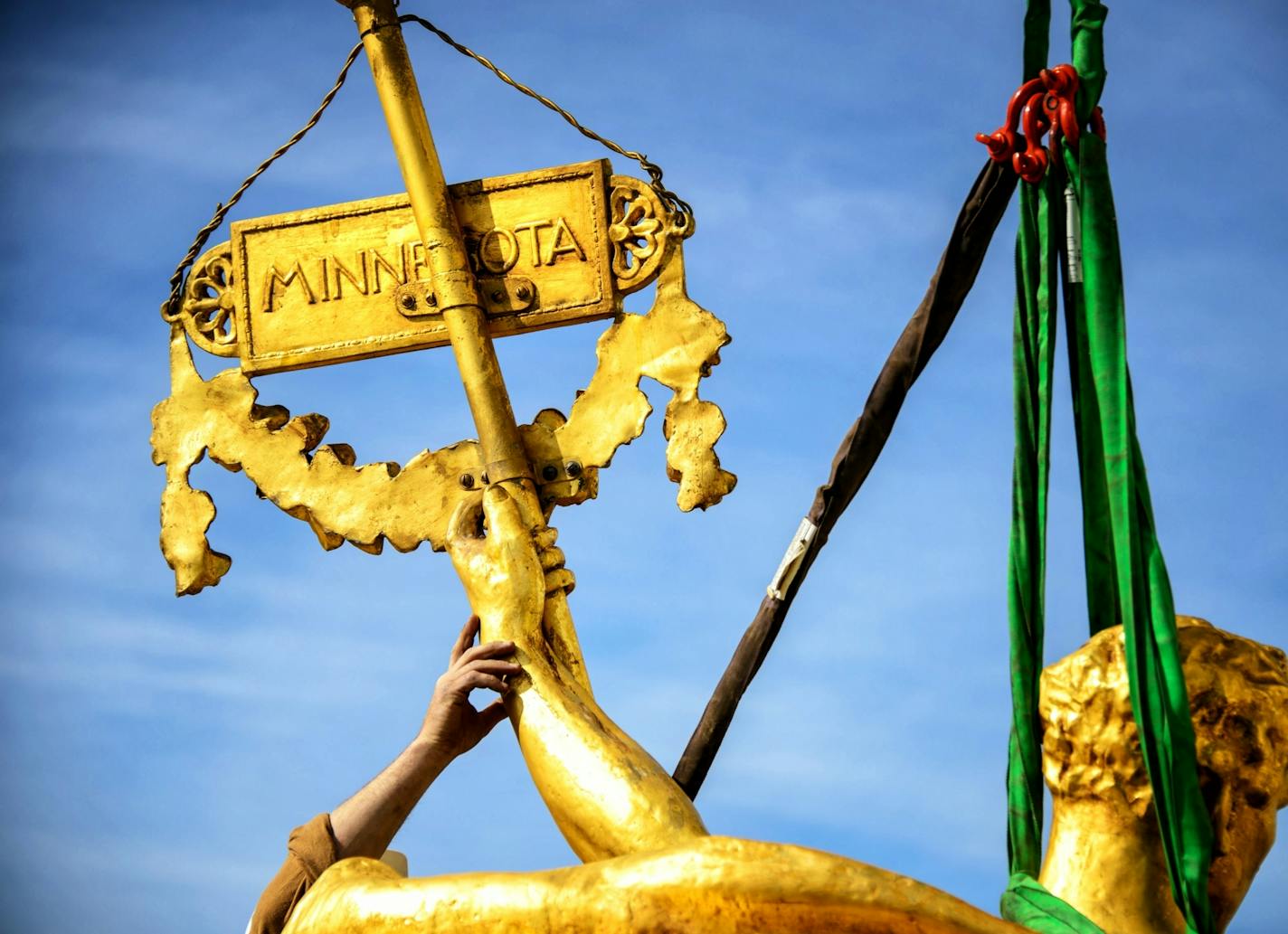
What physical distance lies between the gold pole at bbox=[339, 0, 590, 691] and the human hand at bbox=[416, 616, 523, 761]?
14cm

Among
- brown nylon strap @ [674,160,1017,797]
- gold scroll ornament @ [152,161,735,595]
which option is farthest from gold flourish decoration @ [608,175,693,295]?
brown nylon strap @ [674,160,1017,797]

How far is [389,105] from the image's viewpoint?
14.9 feet

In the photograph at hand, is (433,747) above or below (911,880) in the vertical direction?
above

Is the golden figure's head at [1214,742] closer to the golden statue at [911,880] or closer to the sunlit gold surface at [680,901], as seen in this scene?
the golden statue at [911,880]

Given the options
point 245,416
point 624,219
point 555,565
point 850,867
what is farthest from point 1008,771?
point 245,416

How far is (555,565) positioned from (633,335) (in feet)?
1.67

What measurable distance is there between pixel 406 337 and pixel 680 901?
1577 mm

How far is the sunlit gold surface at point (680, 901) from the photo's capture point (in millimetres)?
3363

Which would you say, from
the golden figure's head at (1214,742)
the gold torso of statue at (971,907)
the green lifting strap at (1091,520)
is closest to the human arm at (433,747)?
the gold torso of statue at (971,907)

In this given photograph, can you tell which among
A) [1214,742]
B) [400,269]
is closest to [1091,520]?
[1214,742]

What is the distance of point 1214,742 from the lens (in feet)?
11.7

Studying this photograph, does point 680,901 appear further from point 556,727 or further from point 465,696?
point 465,696

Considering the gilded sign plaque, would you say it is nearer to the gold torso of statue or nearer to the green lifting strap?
the green lifting strap

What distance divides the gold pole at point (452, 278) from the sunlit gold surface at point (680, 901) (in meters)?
0.80
